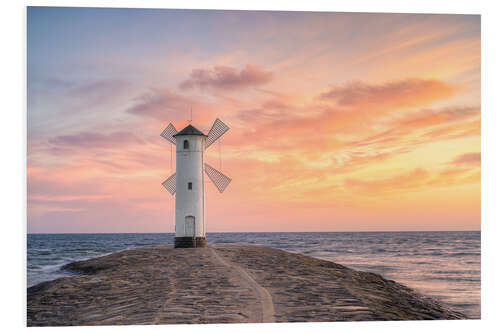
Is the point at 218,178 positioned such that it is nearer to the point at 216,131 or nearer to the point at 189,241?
the point at 216,131

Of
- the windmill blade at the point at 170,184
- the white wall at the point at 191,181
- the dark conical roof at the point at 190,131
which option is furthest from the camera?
the windmill blade at the point at 170,184

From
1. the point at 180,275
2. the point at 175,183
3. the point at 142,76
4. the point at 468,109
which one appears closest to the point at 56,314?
the point at 180,275

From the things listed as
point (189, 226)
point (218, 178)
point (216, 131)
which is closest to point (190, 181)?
point (218, 178)

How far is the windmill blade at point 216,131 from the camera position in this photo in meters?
20.4

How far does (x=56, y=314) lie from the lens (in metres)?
11.5

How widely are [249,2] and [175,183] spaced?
9250 millimetres

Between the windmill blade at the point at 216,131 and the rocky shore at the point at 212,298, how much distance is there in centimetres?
555

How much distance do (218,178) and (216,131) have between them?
6.03ft

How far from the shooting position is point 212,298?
1138cm

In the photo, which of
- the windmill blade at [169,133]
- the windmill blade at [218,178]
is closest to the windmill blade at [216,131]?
the windmill blade at [218,178]

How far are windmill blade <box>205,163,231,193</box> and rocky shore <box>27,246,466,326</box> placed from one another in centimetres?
481

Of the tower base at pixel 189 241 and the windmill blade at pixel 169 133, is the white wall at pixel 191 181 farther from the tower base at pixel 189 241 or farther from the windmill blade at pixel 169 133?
the windmill blade at pixel 169 133

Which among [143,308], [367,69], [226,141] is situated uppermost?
[367,69]
